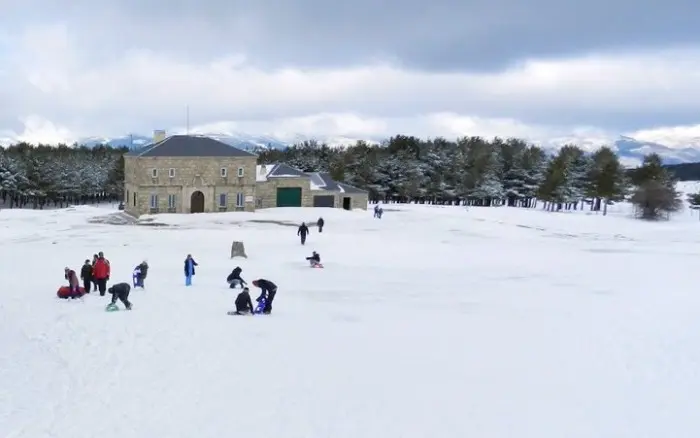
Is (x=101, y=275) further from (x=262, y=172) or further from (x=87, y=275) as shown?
(x=262, y=172)

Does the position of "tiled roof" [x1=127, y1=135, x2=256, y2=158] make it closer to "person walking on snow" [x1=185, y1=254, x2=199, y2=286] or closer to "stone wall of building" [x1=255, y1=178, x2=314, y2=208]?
"stone wall of building" [x1=255, y1=178, x2=314, y2=208]

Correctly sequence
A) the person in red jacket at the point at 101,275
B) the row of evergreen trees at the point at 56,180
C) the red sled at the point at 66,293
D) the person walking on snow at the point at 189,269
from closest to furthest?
the red sled at the point at 66,293, the person in red jacket at the point at 101,275, the person walking on snow at the point at 189,269, the row of evergreen trees at the point at 56,180

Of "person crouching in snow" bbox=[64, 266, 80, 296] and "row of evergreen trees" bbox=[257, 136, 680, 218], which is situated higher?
"row of evergreen trees" bbox=[257, 136, 680, 218]

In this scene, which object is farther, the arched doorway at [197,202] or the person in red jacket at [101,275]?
the arched doorway at [197,202]

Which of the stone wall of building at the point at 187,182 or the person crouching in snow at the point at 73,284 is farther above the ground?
the stone wall of building at the point at 187,182

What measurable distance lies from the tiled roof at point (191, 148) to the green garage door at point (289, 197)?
19.6ft

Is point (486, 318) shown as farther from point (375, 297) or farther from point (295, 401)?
point (295, 401)

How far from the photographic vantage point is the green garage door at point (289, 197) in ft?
217

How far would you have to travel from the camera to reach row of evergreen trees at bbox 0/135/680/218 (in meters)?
86.9

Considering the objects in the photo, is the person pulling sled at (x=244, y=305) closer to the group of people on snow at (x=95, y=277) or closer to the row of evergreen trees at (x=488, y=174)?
the group of people on snow at (x=95, y=277)

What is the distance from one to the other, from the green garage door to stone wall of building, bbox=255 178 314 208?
33 cm

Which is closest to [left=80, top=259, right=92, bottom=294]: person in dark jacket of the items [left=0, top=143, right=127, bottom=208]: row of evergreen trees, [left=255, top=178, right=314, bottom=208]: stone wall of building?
[left=255, top=178, right=314, bottom=208]: stone wall of building

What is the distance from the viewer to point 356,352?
1658cm

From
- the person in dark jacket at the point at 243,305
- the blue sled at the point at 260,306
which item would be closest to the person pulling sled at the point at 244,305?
the person in dark jacket at the point at 243,305
